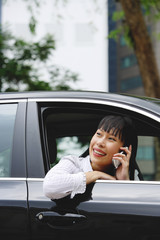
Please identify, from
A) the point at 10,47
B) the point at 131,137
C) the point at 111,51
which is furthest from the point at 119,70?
the point at 131,137

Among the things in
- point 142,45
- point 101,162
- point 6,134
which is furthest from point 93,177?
point 142,45

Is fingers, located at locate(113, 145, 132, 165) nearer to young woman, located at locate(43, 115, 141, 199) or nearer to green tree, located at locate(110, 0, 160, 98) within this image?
young woman, located at locate(43, 115, 141, 199)

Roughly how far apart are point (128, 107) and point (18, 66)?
15532 millimetres

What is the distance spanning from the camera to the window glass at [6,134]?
9.57 ft

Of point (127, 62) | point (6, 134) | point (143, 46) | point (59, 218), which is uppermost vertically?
point (127, 62)

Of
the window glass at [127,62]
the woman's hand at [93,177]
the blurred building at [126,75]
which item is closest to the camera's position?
the woman's hand at [93,177]

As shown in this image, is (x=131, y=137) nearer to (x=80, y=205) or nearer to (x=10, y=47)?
(x=80, y=205)

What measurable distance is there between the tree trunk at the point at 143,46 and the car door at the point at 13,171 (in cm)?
747

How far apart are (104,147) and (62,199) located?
452 millimetres

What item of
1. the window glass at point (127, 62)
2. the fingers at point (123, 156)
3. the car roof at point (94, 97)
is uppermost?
the window glass at point (127, 62)

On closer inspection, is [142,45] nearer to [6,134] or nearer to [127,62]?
[6,134]

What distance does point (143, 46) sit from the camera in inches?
403

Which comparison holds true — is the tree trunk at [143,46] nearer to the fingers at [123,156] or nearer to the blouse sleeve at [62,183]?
the fingers at [123,156]

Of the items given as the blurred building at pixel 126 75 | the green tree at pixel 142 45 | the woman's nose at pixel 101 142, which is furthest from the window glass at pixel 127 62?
the woman's nose at pixel 101 142
